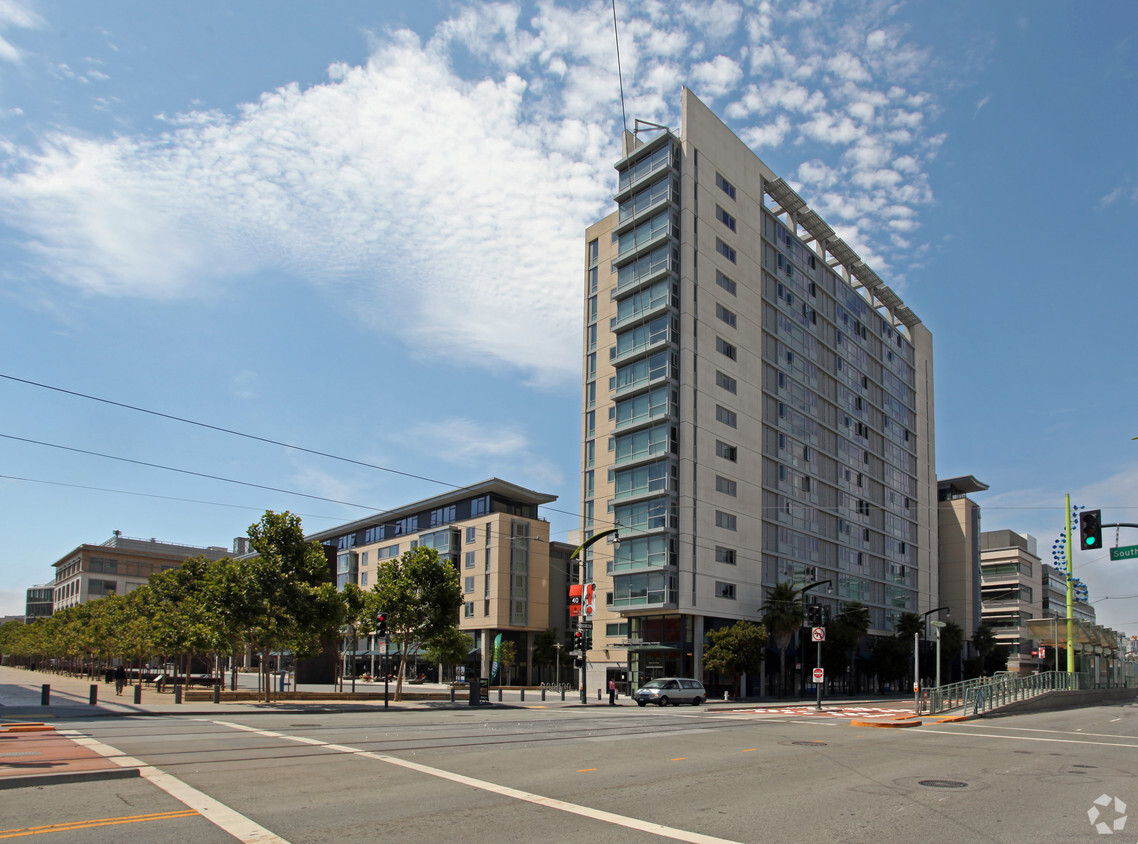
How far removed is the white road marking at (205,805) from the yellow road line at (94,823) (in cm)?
25

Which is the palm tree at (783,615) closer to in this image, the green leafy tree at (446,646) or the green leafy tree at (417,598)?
the green leafy tree at (446,646)

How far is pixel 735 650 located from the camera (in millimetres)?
56438

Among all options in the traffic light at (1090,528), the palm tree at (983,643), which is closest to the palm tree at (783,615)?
the traffic light at (1090,528)

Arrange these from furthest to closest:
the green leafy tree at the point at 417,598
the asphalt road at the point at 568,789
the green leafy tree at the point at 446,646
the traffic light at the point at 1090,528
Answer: the green leafy tree at the point at 446,646
the green leafy tree at the point at 417,598
the traffic light at the point at 1090,528
the asphalt road at the point at 568,789

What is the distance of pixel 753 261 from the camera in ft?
230

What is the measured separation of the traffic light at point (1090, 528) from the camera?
83.1 feet

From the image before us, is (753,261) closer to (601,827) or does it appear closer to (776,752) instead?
(776,752)

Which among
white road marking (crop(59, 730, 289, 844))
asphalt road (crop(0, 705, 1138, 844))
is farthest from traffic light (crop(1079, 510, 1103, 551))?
white road marking (crop(59, 730, 289, 844))

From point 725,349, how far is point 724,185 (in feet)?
45.8

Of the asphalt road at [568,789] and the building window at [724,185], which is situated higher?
the building window at [724,185]

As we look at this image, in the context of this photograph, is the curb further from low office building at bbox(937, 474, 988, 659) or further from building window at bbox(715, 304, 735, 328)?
low office building at bbox(937, 474, 988, 659)

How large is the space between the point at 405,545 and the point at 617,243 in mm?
46246

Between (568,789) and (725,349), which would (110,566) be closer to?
(725,349)

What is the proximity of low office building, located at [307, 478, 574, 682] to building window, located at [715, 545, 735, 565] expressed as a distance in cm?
2643
